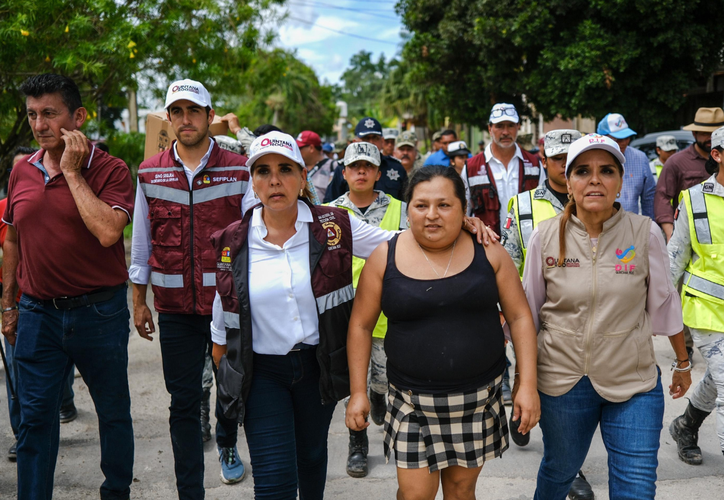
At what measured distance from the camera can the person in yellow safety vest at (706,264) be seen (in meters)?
3.68

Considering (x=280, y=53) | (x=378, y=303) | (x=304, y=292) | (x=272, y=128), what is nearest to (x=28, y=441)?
(x=304, y=292)

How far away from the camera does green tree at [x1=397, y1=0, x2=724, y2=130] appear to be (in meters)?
14.4

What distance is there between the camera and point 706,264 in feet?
12.5

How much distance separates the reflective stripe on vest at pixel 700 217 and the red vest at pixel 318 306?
6.93 ft

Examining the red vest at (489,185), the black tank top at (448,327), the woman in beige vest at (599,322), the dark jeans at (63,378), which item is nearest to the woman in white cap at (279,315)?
the black tank top at (448,327)

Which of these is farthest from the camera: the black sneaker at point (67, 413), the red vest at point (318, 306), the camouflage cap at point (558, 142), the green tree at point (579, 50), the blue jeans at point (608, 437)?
the green tree at point (579, 50)

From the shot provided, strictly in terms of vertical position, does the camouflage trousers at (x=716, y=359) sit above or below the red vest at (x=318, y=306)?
below

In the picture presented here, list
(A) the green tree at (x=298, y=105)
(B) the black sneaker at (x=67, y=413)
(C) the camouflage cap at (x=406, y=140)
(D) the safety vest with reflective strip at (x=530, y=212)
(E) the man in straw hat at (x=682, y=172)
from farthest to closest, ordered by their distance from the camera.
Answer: (A) the green tree at (x=298, y=105)
(C) the camouflage cap at (x=406, y=140)
(E) the man in straw hat at (x=682, y=172)
(B) the black sneaker at (x=67, y=413)
(D) the safety vest with reflective strip at (x=530, y=212)

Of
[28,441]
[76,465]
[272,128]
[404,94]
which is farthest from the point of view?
[404,94]

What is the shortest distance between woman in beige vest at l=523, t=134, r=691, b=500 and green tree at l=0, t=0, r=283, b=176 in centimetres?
552

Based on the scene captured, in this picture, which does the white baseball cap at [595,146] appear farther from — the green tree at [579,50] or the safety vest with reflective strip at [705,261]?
the green tree at [579,50]

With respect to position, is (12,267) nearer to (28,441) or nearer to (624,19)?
(28,441)

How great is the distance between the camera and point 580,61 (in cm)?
1507

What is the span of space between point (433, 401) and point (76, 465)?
9.64 ft
